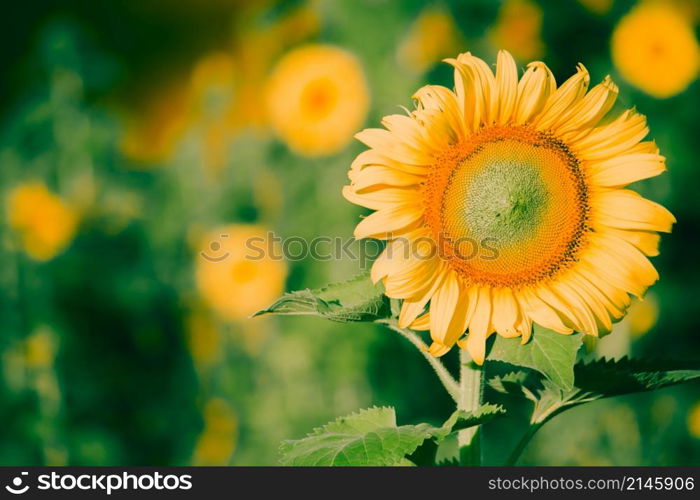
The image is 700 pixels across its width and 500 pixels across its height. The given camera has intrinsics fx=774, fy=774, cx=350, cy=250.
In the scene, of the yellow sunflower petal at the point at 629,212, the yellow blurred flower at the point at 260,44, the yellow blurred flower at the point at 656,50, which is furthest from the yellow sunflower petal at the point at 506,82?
the yellow blurred flower at the point at 656,50

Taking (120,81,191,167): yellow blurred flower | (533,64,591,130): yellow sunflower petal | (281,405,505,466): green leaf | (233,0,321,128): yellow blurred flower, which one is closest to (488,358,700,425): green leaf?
(281,405,505,466): green leaf

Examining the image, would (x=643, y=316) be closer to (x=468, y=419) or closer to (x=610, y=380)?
(x=610, y=380)

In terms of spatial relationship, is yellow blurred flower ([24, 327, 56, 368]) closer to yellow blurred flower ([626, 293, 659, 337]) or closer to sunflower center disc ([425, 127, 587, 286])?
yellow blurred flower ([626, 293, 659, 337])

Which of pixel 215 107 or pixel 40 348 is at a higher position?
pixel 215 107

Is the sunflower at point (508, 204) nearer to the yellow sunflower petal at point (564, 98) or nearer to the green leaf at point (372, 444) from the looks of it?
the yellow sunflower petal at point (564, 98)

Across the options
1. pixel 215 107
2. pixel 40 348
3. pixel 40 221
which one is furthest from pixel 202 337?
pixel 215 107

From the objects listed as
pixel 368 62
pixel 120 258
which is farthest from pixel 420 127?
pixel 120 258

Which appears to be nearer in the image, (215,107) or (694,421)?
(694,421)
